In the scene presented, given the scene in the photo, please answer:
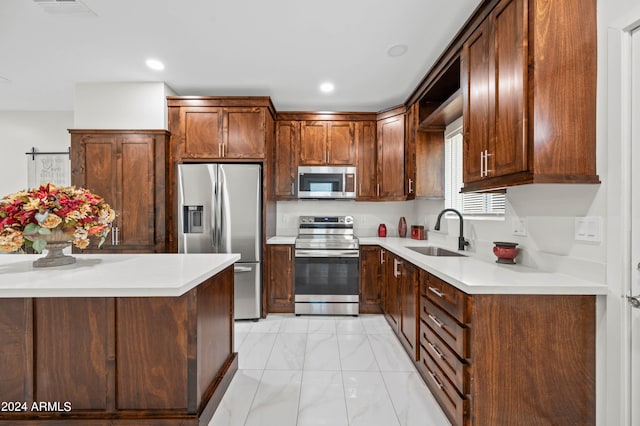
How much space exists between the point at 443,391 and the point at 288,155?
296 centimetres

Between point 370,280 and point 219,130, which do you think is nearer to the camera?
point 219,130

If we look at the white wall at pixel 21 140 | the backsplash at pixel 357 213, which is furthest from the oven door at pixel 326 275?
the white wall at pixel 21 140

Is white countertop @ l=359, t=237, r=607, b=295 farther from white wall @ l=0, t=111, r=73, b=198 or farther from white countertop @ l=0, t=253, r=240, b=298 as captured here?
white wall @ l=0, t=111, r=73, b=198

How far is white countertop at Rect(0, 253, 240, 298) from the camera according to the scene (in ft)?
4.04

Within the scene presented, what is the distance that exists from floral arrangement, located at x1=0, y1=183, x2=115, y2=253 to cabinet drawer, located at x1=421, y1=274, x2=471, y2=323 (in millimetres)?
2057

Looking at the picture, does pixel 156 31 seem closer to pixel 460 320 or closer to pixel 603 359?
pixel 460 320

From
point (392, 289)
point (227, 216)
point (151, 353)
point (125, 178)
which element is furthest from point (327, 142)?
point (151, 353)

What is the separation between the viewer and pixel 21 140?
4145mm

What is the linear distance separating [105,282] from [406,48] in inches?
109

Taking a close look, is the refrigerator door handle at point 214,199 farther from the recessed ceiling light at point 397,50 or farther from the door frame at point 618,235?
the door frame at point 618,235

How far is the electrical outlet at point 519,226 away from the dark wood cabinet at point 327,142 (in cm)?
213

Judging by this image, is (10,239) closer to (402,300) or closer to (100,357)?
(100,357)

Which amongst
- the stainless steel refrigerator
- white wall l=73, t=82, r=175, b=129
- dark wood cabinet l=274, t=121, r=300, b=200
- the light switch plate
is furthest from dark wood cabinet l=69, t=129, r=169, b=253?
the light switch plate

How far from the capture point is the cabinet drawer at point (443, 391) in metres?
1.43
